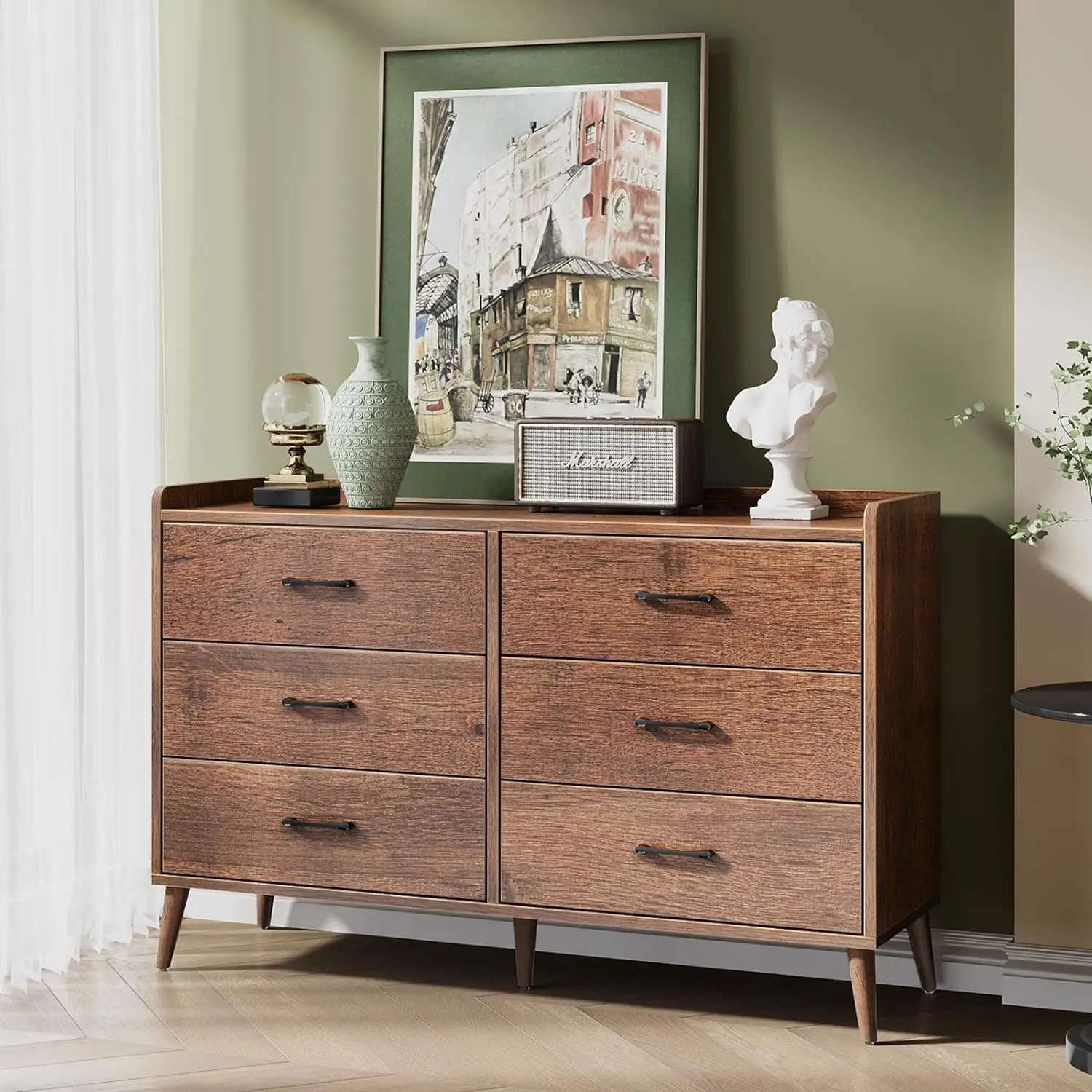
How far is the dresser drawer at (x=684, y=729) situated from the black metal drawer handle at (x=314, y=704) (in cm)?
29

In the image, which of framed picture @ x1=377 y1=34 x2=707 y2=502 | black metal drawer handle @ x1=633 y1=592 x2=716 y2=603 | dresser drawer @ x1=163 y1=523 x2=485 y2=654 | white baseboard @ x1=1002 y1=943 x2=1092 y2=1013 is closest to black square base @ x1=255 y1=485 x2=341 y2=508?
dresser drawer @ x1=163 y1=523 x2=485 y2=654

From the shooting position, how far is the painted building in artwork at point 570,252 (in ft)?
10.1

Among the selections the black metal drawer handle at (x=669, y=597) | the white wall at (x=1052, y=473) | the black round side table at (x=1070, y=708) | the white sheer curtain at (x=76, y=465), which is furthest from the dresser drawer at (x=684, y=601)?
the white sheer curtain at (x=76, y=465)

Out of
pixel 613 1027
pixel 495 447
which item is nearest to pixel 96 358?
pixel 495 447

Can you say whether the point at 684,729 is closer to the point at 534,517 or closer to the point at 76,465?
the point at 534,517

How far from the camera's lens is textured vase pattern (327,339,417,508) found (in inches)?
115

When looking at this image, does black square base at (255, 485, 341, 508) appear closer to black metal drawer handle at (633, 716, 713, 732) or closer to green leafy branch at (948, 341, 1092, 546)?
black metal drawer handle at (633, 716, 713, 732)

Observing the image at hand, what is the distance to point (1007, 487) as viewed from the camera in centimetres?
291

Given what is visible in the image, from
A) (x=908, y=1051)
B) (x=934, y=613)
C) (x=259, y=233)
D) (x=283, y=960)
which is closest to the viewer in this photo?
(x=908, y=1051)

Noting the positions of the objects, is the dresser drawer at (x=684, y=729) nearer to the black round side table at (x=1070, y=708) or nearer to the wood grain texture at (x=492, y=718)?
the wood grain texture at (x=492, y=718)

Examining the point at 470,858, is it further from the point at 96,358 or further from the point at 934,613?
the point at 96,358

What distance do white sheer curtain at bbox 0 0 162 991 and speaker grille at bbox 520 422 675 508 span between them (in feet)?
2.96

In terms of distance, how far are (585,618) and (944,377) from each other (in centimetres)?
84

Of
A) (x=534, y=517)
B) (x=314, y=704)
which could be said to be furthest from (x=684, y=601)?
(x=314, y=704)
